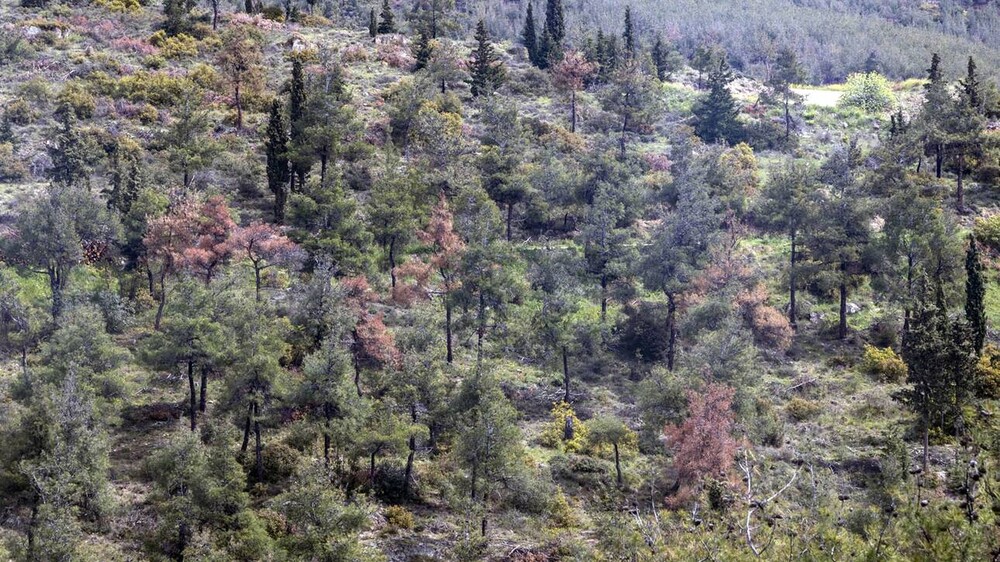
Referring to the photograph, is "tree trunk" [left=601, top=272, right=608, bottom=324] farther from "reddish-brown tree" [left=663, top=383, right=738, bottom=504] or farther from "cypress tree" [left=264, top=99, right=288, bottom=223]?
"cypress tree" [left=264, top=99, right=288, bottom=223]

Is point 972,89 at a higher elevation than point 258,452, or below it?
higher

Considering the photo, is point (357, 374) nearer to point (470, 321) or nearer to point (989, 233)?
point (470, 321)

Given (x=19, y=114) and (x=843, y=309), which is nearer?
(x=843, y=309)

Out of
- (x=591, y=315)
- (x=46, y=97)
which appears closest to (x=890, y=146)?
(x=591, y=315)

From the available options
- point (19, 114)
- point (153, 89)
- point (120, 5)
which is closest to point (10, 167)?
point (19, 114)

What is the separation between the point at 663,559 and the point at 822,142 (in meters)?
95.2

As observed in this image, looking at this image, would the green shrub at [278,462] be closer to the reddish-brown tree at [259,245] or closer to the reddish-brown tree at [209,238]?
the reddish-brown tree at [259,245]

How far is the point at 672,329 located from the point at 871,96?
243 feet

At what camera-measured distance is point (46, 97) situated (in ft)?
309

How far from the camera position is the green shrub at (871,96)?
122938 millimetres

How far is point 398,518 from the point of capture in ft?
165

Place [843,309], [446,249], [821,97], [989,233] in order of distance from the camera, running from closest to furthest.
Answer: [446,249], [843,309], [989,233], [821,97]

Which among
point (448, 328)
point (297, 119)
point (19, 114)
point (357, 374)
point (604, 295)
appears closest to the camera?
point (357, 374)

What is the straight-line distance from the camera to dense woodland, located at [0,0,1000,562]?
145ft
